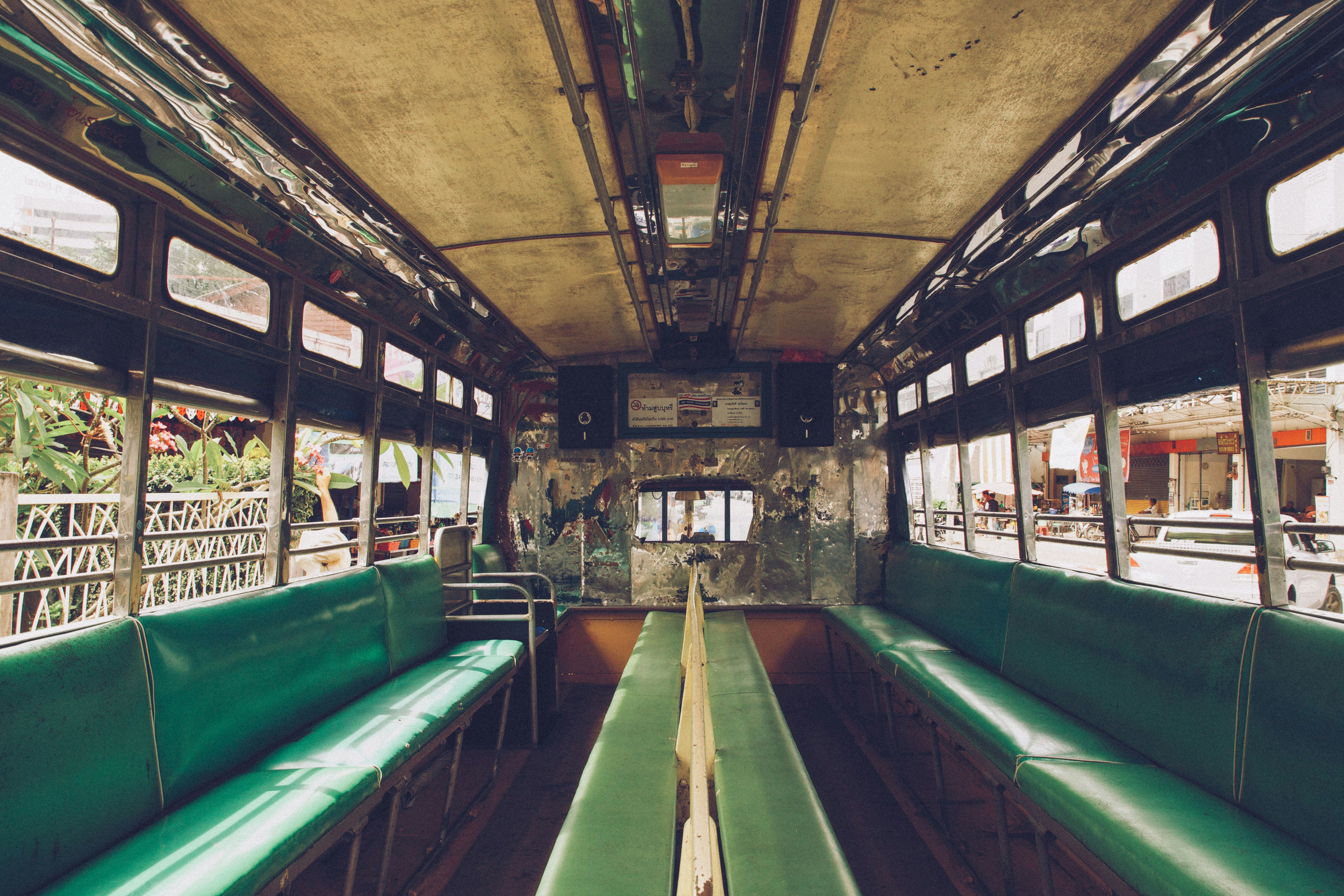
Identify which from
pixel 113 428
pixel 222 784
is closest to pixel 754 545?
pixel 222 784

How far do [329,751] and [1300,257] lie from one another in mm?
3755

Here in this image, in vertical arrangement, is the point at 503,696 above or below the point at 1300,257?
below

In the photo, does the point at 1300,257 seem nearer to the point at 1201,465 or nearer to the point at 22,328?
the point at 22,328

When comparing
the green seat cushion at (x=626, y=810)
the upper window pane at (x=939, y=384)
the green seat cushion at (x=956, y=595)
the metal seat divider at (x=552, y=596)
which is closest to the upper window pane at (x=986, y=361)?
the upper window pane at (x=939, y=384)

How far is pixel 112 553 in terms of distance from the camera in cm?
200

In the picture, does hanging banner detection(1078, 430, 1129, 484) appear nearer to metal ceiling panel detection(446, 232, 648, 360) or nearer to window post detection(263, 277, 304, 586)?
metal ceiling panel detection(446, 232, 648, 360)

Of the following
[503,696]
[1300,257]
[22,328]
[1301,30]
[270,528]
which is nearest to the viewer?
[1301,30]

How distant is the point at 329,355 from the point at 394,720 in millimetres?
1894

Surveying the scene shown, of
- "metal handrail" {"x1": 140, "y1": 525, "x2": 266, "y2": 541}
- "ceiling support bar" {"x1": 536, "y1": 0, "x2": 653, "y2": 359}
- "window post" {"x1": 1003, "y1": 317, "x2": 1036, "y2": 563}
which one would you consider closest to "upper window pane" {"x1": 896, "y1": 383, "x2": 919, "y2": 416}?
"window post" {"x1": 1003, "y1": 317, "x2": 1036, "y2": 563}

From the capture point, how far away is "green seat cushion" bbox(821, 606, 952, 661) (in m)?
3.75

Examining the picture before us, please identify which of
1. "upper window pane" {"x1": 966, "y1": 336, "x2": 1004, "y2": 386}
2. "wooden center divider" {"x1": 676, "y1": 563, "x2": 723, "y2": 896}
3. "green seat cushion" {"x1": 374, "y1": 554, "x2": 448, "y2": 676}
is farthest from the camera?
"upper window pane" {"x1": 966, "y1": 336, "x2": 1004, "y2": 386}

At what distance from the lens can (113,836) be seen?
1624mm

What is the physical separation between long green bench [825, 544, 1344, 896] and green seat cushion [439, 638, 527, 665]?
93.7 inches

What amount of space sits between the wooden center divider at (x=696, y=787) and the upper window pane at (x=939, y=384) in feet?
9.49
